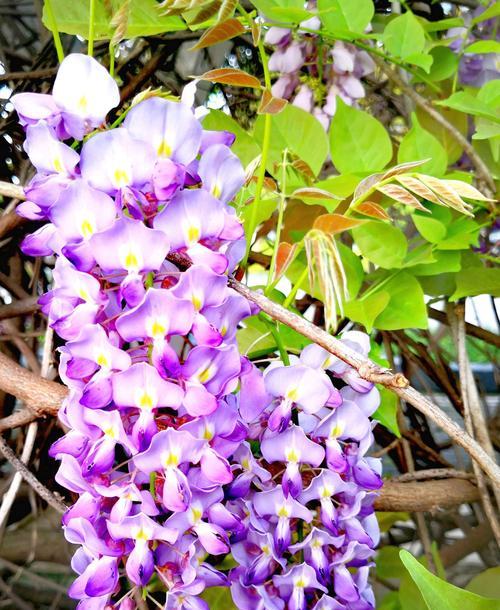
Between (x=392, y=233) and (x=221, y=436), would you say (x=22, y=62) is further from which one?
(x=221, y=436)

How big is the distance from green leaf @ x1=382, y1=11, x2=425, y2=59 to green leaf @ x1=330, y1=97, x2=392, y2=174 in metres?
0.09

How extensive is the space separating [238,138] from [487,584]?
0.45 meters

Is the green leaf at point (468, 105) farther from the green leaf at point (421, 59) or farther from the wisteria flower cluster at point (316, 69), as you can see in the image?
the wisteria flower cluster at point (316, 69)

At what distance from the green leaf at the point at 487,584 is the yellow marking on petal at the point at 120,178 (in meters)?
0.51

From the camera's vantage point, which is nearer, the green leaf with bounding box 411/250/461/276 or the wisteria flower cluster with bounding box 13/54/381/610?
the wisteria flower cluster with bounding box 13/54/381/610

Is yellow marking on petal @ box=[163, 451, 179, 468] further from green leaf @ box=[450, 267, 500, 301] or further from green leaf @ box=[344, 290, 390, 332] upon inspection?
green leaf @ box=[450, 267, 500, 301]

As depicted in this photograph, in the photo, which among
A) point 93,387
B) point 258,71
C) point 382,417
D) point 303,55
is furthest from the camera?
point 258,71

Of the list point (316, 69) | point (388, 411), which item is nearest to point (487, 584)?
point (388, 411)

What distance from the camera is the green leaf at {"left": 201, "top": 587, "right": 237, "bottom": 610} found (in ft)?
2.05

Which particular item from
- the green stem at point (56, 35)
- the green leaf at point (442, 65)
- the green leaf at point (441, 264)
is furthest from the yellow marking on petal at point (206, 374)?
the green leaf at point (442, 65)

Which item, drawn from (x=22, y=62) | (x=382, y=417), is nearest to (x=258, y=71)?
(x=22, y=62)

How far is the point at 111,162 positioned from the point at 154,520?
18 centimetres

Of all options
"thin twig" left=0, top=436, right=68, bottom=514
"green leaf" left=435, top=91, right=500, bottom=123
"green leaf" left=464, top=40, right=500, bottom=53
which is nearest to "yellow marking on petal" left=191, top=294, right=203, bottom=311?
"thin twig" left=0, top=436, right=68, bottom=514

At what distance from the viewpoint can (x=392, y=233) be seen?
62 centimetres
